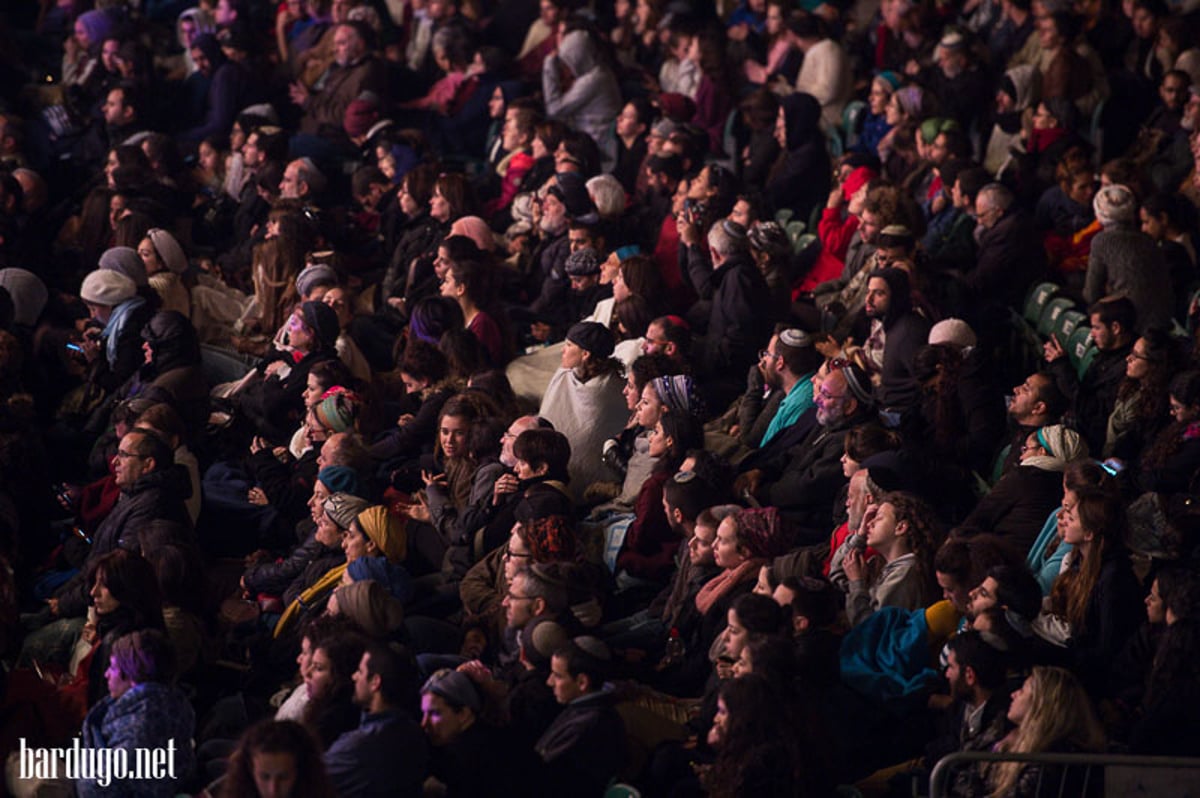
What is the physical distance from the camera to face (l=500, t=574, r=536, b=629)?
7844mm

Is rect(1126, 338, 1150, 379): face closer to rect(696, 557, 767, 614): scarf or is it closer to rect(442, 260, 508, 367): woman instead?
rect(696, 557, 767, 614): scarf

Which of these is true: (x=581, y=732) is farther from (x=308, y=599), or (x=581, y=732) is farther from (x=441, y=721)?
(x=308, y=599)

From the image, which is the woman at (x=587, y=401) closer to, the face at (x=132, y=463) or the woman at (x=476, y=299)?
the woman at (x=476, y=299)

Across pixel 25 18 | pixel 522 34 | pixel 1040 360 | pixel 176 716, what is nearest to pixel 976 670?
pixel 176 716

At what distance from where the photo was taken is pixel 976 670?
7117mm

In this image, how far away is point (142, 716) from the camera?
7074 mm

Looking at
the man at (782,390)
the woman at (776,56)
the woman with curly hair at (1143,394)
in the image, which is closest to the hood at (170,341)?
the man at (782,390)

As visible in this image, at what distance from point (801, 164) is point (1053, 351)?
3.30 m

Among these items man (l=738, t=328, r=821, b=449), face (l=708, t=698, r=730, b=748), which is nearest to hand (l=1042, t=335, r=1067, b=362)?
man (l=738, t=328, r=821, b=449)

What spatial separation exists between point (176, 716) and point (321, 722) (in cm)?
50

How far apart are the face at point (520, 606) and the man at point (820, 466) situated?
1.64 metres

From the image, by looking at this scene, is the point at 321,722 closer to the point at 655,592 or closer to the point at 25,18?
the point at 655,592

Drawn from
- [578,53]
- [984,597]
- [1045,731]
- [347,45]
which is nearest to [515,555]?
[984,597]

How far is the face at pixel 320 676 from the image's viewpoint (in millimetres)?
7262
